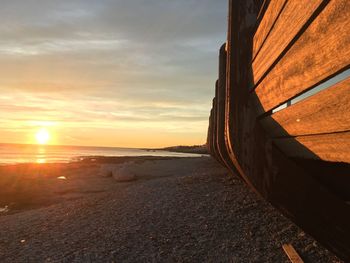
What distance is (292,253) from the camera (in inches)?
153

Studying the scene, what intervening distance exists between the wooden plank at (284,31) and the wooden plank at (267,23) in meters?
0.05

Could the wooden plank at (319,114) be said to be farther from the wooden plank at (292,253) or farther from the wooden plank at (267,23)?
the wooden plank at (292,253)

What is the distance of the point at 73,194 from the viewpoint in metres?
12.9

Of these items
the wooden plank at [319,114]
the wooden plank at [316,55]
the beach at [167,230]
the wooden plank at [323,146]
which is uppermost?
the wooden plank at [316,55]

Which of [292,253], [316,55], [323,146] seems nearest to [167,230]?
[292,253]

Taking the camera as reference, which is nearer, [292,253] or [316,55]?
[316,55]

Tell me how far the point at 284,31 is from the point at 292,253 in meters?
2.72

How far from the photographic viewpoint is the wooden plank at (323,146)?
5.18 feet

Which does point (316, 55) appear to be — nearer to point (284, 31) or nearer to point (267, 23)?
point (284, 31)

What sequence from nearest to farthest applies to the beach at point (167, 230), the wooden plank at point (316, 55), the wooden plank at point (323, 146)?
the wooden plank at point (316, 55), the wooden plank at point (323, 146), the beach at point (167, 230)

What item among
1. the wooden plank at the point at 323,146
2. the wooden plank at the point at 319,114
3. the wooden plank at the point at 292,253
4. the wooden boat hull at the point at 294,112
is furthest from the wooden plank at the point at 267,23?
the wooden plank at the point at 292,253

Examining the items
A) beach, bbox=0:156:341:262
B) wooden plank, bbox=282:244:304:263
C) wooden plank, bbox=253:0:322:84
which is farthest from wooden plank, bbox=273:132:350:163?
beach, bbox=0:156:341:262

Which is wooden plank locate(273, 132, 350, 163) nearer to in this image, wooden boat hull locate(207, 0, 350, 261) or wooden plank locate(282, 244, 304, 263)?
wooden boat hull locate(207, 0, 350, 261)

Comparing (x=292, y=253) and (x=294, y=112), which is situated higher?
(x=294, y=112)
